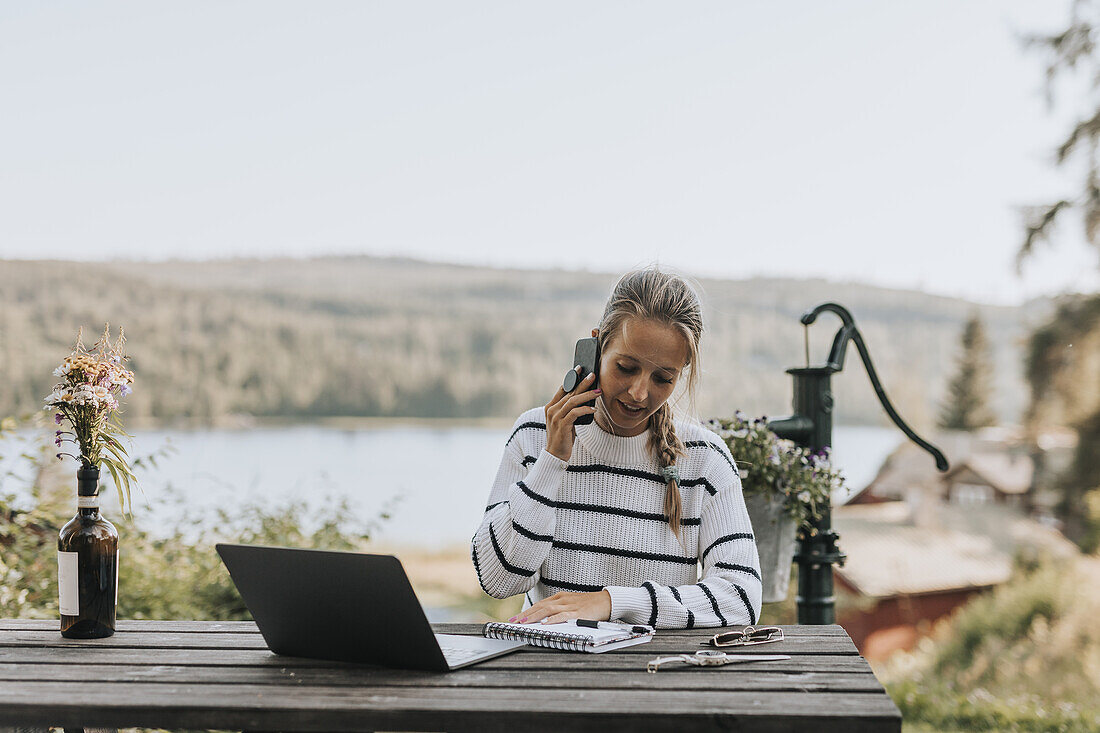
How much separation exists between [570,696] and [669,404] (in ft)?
3.12

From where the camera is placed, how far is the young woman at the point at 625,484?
1.98 meters

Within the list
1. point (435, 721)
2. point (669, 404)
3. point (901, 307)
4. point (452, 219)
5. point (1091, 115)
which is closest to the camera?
point (435, 721)

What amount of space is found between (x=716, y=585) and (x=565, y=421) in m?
0.43

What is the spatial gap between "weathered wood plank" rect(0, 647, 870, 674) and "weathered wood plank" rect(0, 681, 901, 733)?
14 cm

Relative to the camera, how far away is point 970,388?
68.1ft

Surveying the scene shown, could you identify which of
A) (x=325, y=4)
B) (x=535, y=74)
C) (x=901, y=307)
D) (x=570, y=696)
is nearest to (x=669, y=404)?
(x=570, y=696)

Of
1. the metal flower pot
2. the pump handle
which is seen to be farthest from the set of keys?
the pump handle

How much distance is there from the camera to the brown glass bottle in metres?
1.68

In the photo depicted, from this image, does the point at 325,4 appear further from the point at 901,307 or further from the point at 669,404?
the point at 669,404

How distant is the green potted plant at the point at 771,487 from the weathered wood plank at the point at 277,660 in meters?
1.05

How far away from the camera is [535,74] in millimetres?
15336

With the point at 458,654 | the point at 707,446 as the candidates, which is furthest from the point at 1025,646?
the point at 458,654

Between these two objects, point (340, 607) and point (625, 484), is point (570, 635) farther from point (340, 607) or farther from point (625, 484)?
point (625, 484)

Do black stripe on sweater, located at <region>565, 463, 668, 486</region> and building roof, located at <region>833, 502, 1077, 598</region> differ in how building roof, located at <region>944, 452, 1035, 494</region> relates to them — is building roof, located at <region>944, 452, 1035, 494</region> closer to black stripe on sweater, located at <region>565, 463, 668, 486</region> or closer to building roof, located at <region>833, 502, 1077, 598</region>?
building roof, located at <region>833, 502, 1077, 598</region>
